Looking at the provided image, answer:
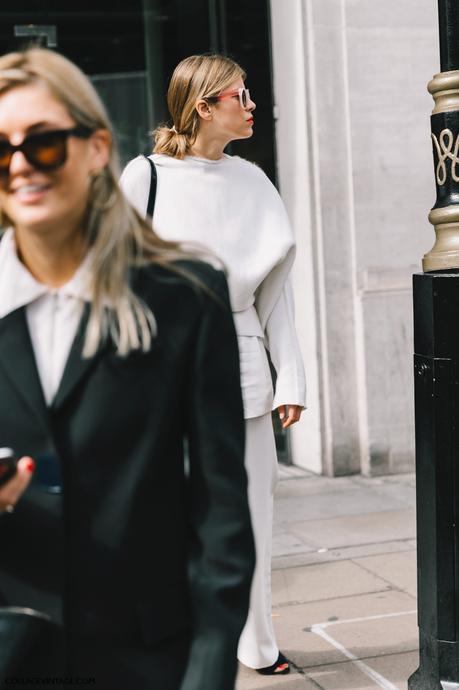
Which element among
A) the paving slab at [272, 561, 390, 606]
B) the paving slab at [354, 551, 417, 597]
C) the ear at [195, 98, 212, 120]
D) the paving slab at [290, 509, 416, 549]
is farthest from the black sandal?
the ear at [195, 98, 212, 120]

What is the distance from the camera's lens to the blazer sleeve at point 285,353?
4.07 metres

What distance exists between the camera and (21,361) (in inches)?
66.9

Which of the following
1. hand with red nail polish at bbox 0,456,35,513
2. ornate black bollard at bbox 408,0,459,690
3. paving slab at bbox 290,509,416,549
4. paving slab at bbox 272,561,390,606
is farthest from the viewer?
A: paving slab at bbox 290,509,416,549

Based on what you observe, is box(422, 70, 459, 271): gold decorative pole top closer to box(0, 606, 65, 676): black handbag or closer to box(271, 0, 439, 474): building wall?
box(0, 606, 65, 676): black handbag

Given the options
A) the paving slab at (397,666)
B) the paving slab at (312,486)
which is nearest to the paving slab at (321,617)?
the paving slab at (397,666)

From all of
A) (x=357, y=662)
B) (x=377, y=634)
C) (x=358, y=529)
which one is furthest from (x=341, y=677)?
(x=358, y=529)

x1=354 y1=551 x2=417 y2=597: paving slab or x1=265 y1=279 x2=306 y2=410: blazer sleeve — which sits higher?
x1=265 y1=279 x2=306 y2=410: blazer sleeve

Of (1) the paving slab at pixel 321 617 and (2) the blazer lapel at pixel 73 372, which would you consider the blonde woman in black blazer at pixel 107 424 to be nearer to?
(2) the blazer lapel at pixel 73 372

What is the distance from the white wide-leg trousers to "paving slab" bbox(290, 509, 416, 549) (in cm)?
189

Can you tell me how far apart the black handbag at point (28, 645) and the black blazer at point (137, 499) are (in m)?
0.02

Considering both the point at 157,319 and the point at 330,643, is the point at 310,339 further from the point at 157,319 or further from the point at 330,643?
the point at 157,319

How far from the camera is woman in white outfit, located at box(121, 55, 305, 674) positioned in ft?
12.7

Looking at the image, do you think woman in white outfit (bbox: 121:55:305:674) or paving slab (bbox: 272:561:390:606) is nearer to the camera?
woman in white outfit (bbox: 121:55:305:674)

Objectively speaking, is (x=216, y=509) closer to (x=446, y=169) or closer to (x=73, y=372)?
(x=73, y=372)
